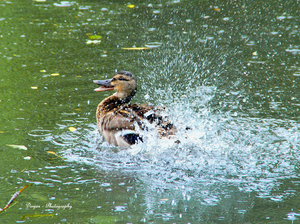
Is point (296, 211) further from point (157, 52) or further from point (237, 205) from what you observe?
point (157, 52)

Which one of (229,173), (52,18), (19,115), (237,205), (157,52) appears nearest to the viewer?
(237,205)

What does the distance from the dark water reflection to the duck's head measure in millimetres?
585

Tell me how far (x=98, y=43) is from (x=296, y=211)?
6.13 meters

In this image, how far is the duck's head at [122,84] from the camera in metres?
6.48

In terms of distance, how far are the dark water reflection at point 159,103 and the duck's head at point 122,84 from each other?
0.58 meters

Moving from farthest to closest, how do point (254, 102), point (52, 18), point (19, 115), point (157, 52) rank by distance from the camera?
point (52, 18), point (157, 52), point (254, 102), point (19, 115)

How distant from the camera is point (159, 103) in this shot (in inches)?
278

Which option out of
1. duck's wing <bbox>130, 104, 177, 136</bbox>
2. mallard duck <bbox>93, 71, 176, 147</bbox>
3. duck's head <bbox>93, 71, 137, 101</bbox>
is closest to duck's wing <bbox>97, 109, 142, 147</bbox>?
mallard duck <bbox>93, 71, 176, 147</bbox>

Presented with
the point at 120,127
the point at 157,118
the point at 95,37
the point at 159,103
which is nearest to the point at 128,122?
the point at 120,127

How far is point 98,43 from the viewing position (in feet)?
30.2

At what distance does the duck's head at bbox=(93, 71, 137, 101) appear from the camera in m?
6.48

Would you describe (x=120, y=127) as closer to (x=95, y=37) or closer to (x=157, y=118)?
(x=157, y=118)

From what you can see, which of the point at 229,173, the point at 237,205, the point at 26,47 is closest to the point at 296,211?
the point at 237,205

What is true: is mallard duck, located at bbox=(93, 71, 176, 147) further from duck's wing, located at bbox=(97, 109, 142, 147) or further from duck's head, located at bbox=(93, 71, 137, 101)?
Result: duck's head, located at bbox=(93, 71, 137, 101)
